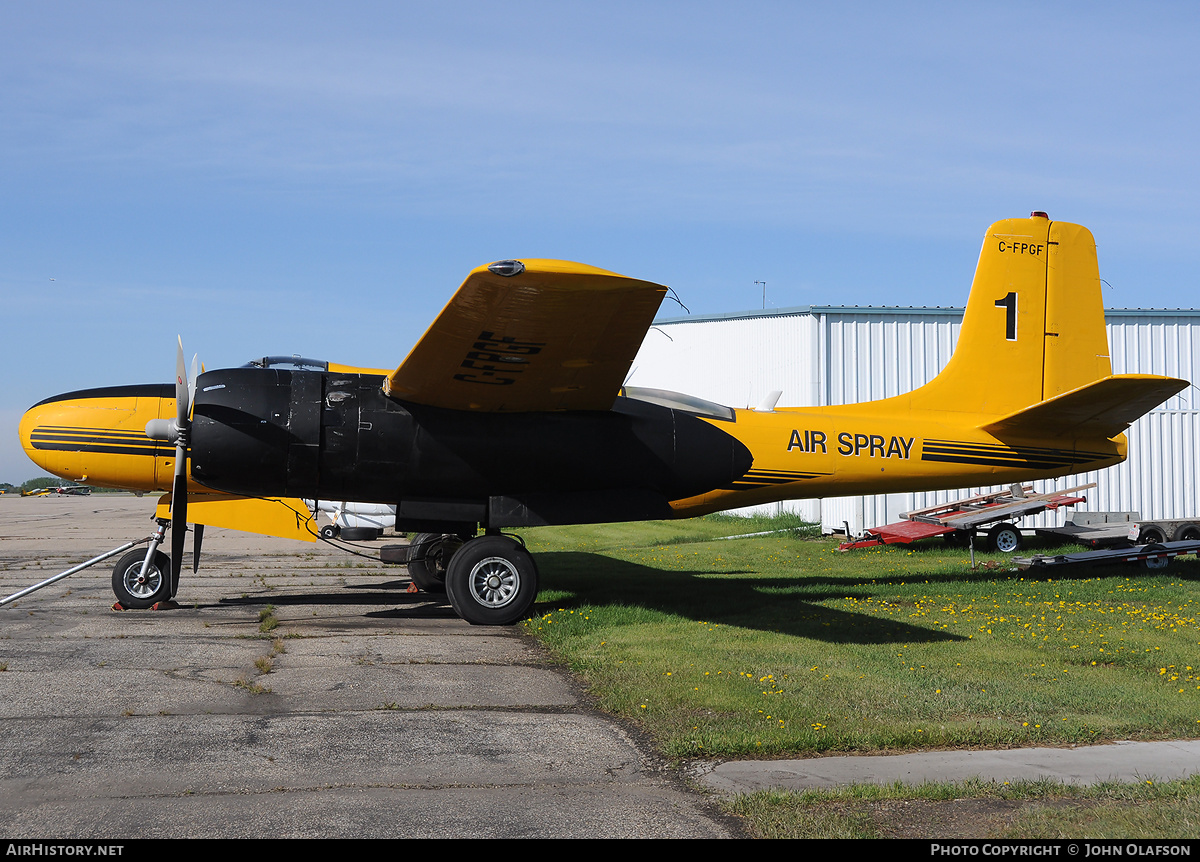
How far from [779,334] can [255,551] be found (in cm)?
1467

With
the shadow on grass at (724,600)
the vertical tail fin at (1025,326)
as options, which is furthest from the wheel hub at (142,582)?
the vertical tail fin at (1025,326)

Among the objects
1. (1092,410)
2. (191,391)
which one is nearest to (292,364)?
(191,391)

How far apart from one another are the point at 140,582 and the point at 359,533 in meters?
4.55

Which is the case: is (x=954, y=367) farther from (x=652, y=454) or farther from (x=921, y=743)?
(x=921, y=743)

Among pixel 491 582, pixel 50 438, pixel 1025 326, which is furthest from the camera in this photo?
pixel 1025 326

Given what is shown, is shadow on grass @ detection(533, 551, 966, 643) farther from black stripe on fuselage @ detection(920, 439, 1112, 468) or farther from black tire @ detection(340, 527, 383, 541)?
black tire @ detection(340, 527, 383, 541)

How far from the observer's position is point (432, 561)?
1362 cm

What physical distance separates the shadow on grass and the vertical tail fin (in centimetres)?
372

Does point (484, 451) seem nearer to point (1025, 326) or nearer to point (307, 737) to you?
point (307, 737)

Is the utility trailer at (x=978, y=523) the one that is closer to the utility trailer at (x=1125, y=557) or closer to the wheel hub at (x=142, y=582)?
the utility trailer at (x=1125, y=557)

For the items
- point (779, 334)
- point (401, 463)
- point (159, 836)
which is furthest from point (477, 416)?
point (779, 334)

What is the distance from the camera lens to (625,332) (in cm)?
959

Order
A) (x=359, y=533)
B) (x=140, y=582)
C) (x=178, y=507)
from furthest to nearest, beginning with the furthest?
(x=359, y=533), (x=140, y=582), (x=178, y=507)

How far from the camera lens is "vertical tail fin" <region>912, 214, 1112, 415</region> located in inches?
532
